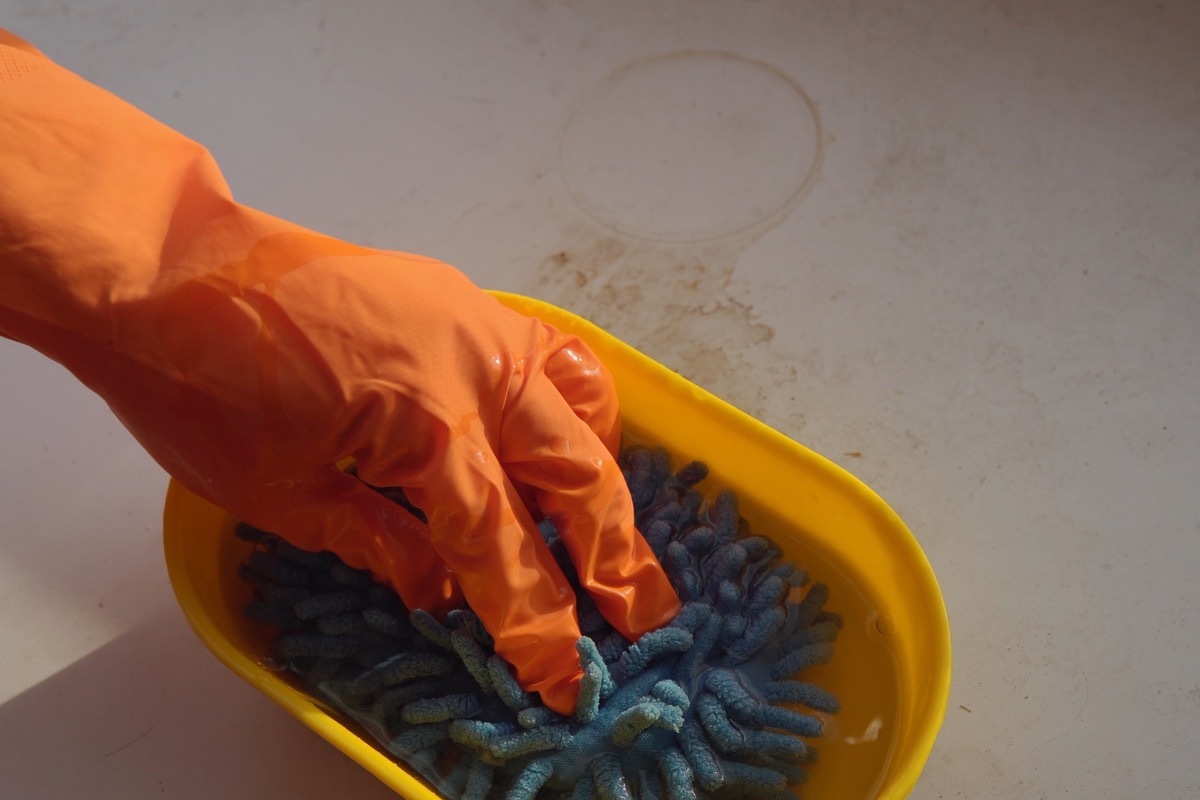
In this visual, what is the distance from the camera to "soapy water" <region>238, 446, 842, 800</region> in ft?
2.84

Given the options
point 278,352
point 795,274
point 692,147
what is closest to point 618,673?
point 278,352

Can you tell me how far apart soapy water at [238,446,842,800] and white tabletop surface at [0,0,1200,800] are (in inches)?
4.1

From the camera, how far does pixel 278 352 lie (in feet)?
2.44

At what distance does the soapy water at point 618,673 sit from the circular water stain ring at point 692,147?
36cm

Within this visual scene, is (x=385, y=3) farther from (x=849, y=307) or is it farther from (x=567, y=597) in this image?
(x=567, y=597)

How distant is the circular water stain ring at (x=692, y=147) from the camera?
126 centimetres

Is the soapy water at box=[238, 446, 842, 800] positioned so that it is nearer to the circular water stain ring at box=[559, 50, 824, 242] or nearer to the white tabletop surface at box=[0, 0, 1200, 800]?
the white tabletop surface at box=[0, 0, 1200, 800]

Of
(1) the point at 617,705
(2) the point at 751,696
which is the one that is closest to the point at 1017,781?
(2) the point at 751,696

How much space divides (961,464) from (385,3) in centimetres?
96

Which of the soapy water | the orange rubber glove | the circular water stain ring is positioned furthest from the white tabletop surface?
the orange rubber glove

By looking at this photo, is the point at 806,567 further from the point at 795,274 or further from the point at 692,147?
the point at 692,147

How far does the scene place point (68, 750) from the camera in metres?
1.00

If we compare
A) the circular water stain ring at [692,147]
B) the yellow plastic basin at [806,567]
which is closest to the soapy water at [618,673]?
the yellow plastic basin at [806,567]

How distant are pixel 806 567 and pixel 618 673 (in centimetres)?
20
